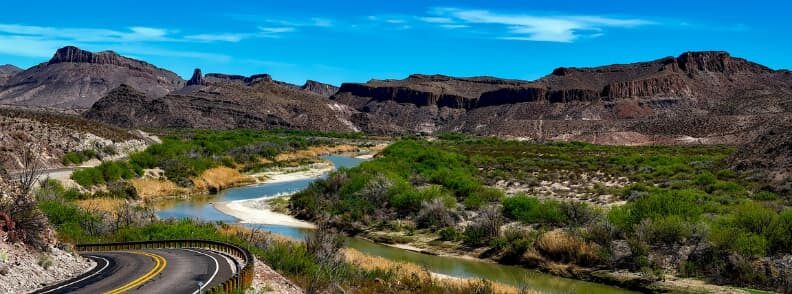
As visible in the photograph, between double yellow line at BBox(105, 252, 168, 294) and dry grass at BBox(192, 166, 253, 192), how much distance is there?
3377 cm

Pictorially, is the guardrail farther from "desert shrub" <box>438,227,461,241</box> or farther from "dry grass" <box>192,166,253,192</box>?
"dry grass" <box>192,166,253,192</box>

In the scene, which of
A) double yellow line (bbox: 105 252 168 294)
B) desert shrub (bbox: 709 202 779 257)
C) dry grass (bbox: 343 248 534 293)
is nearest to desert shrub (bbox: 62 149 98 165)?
dry grass (bbox: 343 248 534 293)

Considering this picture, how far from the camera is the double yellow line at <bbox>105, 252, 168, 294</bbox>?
14.2 m

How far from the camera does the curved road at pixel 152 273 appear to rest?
14438mm

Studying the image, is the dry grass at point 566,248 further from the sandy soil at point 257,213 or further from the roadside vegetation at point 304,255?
the sandy soil at point 257,213

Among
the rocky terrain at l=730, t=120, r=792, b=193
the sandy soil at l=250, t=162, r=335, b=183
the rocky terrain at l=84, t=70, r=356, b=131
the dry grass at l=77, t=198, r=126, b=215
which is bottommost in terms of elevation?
the dry grass at l=77, t=198, r=126, b=215

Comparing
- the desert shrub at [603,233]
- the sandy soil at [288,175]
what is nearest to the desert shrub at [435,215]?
the desert shrub at [603,233]

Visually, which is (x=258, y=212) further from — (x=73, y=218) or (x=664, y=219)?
(x=664, y=219)

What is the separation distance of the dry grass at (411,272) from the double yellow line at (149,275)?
6.29 meters

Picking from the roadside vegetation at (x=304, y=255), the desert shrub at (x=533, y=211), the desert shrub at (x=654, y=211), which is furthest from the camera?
the desert shrub at (x=533, y=211)

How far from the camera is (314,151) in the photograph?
329 feet

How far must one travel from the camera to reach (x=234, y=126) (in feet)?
561

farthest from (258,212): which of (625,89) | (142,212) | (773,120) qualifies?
(625,89)

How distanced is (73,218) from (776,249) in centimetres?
2661
